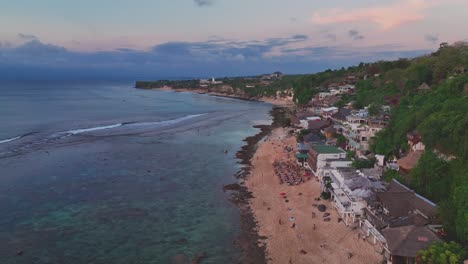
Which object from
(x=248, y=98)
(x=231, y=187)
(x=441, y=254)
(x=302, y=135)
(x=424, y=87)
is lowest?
(x=231, y=187)

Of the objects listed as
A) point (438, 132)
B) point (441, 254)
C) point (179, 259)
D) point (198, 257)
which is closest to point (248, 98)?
point (438, 132)

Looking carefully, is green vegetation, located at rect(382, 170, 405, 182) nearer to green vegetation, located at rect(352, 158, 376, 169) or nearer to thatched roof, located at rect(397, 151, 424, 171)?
thatched roof, located at rect(397, 151, 424, 171)

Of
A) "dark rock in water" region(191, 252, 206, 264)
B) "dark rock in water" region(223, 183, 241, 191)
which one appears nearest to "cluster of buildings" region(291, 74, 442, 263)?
"dark rock in water" region(223, 183, 241, 191)

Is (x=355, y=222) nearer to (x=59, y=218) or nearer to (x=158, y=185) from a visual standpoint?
(x=158, y=185)

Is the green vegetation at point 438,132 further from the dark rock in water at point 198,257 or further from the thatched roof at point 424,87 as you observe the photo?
the dark rock in water at point 198,257

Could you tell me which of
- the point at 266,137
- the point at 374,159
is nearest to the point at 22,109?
the point at 266,137

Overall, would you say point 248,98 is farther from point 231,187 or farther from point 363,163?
point 363,163

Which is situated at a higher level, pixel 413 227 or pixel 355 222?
pixel 413 227
